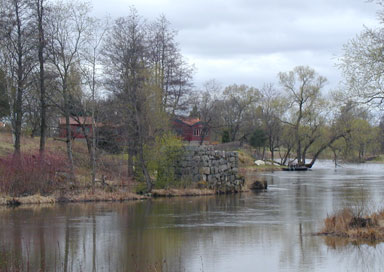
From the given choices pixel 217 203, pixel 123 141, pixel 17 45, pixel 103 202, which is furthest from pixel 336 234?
pixel 17 45

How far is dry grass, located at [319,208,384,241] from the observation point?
52.3 ft

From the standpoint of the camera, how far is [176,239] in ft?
56.2

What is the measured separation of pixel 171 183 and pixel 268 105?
184ft

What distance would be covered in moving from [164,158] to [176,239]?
51.7 feet

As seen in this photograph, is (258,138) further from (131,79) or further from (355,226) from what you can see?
(355,226)

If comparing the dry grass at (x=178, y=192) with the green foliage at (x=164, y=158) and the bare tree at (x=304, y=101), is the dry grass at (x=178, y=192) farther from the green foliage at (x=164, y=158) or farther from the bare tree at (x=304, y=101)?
the bare tree at (x=304, y=101)

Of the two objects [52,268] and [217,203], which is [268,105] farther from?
[52,268]

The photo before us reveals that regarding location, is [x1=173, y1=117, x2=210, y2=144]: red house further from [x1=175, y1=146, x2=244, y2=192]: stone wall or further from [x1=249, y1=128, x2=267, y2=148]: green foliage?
[x1=175, y1=146, x2=244, y2=192]: stone wall

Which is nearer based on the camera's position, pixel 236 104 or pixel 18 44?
pixel 18 44

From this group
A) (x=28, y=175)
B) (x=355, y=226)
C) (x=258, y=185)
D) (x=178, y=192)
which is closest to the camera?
(x=355, y=226)

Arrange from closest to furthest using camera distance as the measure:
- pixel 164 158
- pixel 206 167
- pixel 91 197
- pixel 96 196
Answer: pixel 91 197 < pixel 96 196 < pixel 164 158 < pixel 206 167

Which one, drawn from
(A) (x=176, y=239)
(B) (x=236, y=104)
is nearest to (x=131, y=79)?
(A) (x=176, y=239)

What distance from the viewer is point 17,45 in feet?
104

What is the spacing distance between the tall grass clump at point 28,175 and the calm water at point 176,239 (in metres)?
2.65
